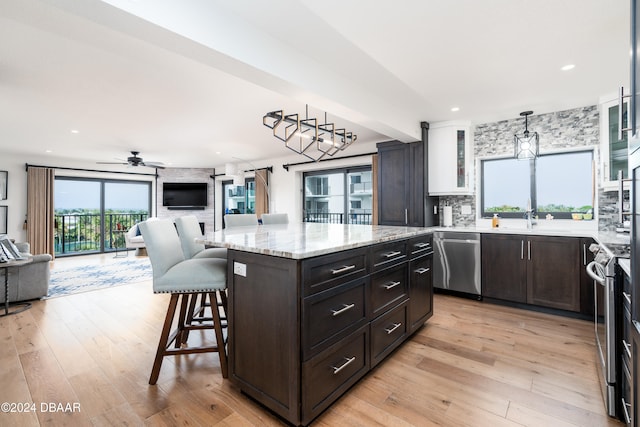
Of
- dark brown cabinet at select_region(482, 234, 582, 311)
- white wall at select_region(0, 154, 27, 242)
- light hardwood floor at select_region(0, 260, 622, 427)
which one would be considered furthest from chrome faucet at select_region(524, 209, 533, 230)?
white wall at select_region(0, 154, 27, 242)

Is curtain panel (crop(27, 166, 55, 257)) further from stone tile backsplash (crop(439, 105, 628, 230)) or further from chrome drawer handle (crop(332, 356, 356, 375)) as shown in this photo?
stone tile backsplash (crop(439, 105, 628, 230))

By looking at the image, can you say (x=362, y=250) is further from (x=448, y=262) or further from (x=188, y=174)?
(x=188, y=174)

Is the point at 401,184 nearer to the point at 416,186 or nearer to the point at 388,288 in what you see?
the point at 416,186

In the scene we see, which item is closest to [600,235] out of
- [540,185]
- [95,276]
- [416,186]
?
[540,185]

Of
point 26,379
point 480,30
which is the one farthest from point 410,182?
point 26,379

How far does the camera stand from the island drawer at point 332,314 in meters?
1.51

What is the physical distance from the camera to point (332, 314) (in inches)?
65.1

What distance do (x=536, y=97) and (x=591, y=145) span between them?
98 centimetres

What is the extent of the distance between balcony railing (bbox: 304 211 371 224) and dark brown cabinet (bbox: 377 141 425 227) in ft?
4.05

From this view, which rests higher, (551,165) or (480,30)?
(480,30)

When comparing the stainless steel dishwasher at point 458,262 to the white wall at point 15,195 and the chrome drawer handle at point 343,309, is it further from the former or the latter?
the white wall at point 15,195

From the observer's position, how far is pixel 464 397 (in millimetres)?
1802

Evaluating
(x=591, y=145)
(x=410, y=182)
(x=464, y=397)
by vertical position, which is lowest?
(x=464, y=397)

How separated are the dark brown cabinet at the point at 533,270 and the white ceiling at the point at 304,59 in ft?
5.38
